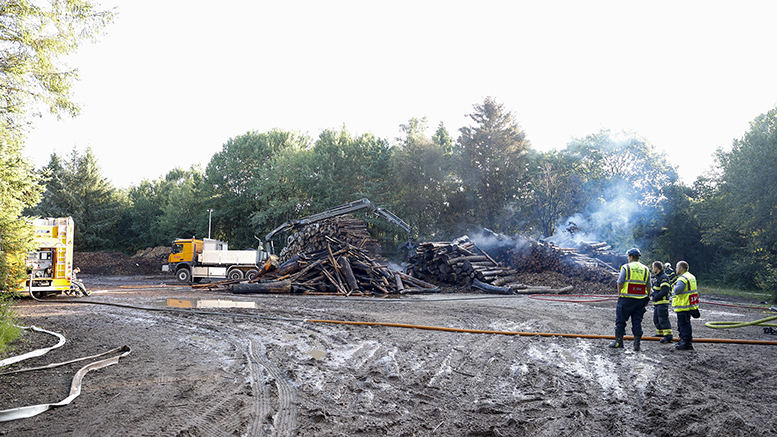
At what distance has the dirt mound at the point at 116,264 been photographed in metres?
36.2

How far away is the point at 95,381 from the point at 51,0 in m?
9.21

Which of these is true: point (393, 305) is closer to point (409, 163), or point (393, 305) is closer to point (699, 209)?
point (409, 163)

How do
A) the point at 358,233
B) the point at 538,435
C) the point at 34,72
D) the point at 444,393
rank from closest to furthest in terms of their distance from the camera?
1. the point at 538,435
2. the point at 444,393
3. the point at 34,72
4. the point at 358,233

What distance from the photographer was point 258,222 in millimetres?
40688

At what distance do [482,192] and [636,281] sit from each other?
92.5 ft

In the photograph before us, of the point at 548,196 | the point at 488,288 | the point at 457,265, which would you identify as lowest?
the point at 488,288

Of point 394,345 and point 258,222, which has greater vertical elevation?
point 258,222

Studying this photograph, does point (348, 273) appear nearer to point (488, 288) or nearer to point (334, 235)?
point (334, 235)

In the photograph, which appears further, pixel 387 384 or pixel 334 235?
pixel 334 235

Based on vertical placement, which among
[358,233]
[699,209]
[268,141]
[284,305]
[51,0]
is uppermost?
[268,141]

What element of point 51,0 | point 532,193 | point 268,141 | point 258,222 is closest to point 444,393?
point 51,0

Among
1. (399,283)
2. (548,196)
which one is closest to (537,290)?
(399,283)

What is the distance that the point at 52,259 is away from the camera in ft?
48.5

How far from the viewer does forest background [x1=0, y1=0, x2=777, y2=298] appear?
26875 mm
